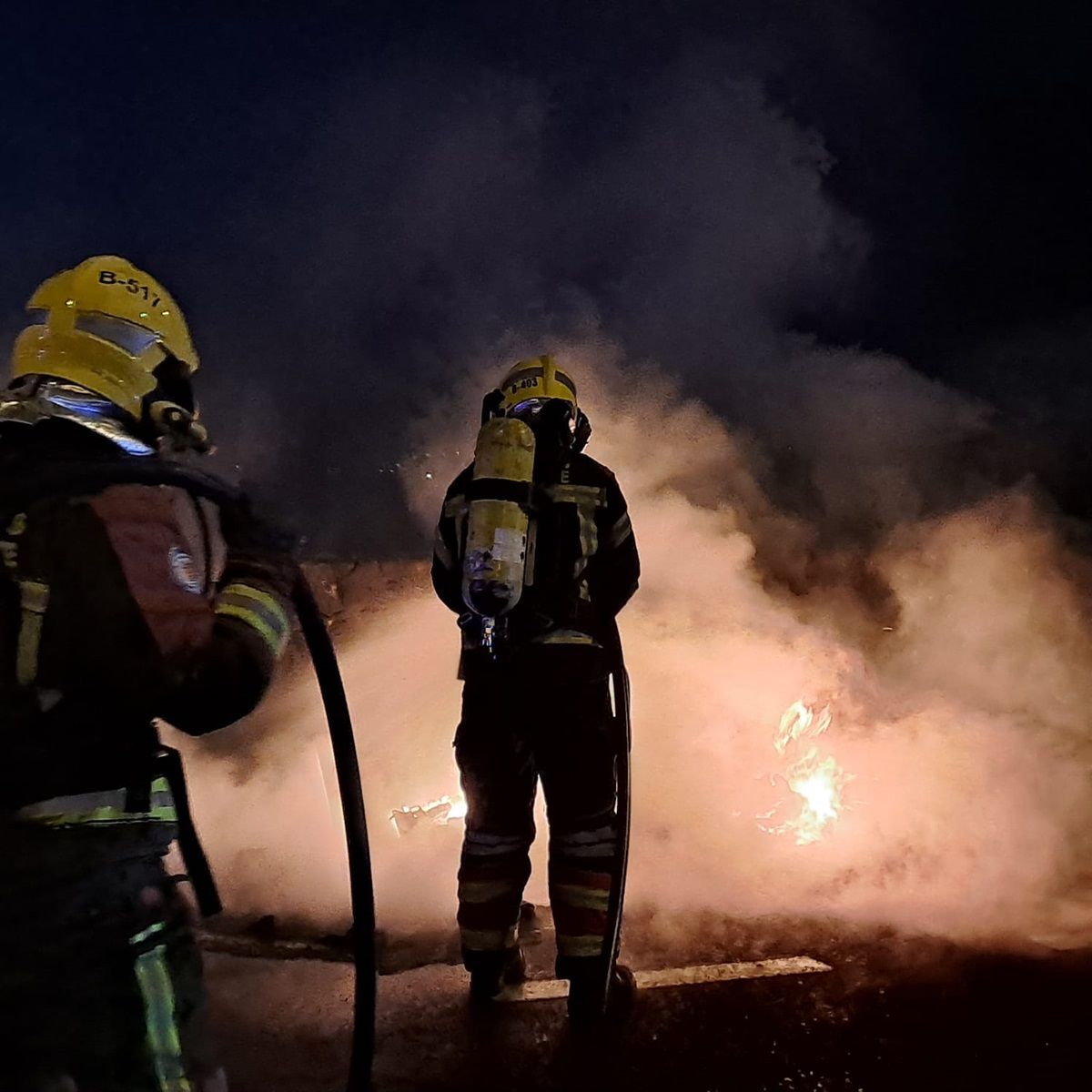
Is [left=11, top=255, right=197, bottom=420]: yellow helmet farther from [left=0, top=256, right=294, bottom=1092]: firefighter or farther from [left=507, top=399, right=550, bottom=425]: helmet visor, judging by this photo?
[left=507, top=399, right=550, bottom=425]: helmet visor

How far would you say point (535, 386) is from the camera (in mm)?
3369

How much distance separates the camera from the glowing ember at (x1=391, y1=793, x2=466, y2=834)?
16.3 feet

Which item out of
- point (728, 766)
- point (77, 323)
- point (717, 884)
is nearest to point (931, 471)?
point (728, 766)

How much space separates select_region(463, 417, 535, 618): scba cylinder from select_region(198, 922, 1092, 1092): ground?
4.62 ft

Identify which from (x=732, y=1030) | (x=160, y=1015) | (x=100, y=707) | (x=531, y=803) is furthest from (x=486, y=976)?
(x=100, y=707)

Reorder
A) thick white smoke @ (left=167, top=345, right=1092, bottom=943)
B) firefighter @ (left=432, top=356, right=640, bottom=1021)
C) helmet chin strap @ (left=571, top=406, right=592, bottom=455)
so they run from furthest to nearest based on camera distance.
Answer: thick white smoke @ (left=167, top=345, right=1092, bottom=943) → helmet chin strap @ (left=571, top=406, right=592, bottom=455) → firefighter @ (left=432, top=356, right=640, bottom=1021)

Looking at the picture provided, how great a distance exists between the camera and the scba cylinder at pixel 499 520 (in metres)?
2.86

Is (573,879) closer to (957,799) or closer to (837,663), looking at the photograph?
(957,799)

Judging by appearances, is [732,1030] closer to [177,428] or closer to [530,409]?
[530,409]

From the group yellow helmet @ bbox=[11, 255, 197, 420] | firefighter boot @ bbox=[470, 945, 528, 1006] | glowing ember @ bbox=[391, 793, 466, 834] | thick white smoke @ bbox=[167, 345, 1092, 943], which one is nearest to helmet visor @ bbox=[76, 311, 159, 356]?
yellow helmet @ bbox=[11, 255, 197, 420]

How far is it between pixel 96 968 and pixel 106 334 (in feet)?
3.98

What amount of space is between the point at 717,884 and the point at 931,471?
17.9 feet

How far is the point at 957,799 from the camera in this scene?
4734 millimetres

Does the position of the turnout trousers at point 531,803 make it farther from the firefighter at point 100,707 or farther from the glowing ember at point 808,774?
the glowing ember at point 808,774
